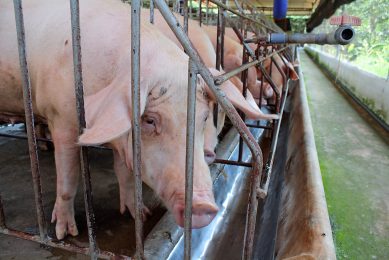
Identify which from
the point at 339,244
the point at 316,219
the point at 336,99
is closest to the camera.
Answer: the point at 316,219

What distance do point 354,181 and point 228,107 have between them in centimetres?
307

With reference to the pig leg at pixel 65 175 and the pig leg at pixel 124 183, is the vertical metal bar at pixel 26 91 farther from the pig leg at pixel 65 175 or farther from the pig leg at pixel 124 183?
the pig leg at pixel 124 183

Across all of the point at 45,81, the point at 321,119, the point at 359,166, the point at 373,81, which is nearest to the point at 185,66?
the point at 45,81

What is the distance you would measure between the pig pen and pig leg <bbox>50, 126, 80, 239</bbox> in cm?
9

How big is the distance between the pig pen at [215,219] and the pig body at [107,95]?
0.68ft

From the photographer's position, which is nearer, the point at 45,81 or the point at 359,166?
the point at 45,81

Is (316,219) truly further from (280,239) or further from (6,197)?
(6,197)

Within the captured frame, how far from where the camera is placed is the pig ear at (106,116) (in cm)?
121

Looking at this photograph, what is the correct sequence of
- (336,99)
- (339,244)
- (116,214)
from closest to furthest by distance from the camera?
(116,214)
(339,244)
(336,99)

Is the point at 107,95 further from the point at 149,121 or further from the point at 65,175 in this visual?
the point at 65,175

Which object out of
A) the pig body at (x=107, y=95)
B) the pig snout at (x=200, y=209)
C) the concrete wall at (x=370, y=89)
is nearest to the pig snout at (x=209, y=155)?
the pig body at (x=107, y=95)

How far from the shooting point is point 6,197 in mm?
2561

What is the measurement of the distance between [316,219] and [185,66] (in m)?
0.94

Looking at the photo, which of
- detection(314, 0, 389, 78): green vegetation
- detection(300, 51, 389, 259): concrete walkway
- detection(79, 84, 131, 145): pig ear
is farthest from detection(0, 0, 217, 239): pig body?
detection(314, 0, 389, 78): green vegetation
